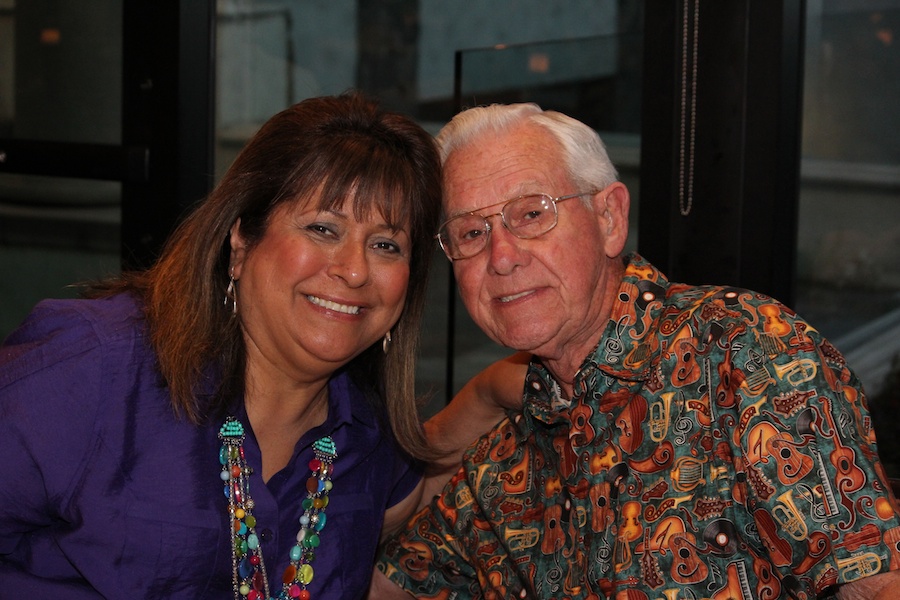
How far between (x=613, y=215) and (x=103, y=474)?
3.20ft

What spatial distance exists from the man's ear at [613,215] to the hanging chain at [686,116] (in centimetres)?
77

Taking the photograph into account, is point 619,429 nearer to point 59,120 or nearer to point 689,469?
point 689,469

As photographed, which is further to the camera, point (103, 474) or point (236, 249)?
point (236, 249)

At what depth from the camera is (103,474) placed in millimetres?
1864

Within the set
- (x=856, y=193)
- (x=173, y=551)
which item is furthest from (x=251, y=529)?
(x=856, y=193)

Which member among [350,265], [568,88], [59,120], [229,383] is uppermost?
[568,88]

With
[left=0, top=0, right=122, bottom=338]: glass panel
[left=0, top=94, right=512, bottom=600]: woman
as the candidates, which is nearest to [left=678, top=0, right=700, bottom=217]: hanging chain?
[left=0, top=94, right=512, bottom=600]: woman

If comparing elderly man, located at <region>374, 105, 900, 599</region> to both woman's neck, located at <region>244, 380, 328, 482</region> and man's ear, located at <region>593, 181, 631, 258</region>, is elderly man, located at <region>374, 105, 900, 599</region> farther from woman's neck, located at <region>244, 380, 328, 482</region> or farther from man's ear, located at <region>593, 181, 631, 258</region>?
woman's neck, located at <region>244, 380, 328, 482</region>

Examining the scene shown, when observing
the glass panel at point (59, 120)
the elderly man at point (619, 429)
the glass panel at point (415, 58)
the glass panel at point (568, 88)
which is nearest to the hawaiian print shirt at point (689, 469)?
the elderly man at point (619, 429)

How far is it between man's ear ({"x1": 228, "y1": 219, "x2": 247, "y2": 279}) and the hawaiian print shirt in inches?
22.5

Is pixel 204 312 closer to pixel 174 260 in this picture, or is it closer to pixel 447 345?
pixel 174 260

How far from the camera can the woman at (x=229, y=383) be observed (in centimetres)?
186

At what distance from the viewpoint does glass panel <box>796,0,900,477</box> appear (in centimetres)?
269

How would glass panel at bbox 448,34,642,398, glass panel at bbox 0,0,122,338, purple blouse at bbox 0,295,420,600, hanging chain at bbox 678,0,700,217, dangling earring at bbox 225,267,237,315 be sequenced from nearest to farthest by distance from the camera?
purple blouse at bbox 0,295,420,600 → dangling earring at bbox 225,267,237,315 → hanging chain at bbox 678,0,700,217 → glass panel at bbox 448,34,642,398 → glass panel at bbox 0,0,122,338
